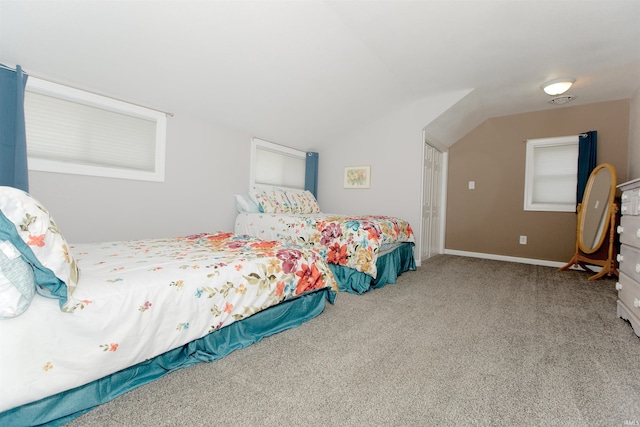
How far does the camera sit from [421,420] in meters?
1.13

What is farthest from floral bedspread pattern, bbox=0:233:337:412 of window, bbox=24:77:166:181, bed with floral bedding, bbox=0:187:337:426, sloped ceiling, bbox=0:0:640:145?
sloped ceiling, bbox=0:0:640:145

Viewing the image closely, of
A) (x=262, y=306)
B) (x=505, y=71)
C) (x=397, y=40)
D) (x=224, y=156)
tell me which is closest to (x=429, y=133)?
(x=505, y=71)

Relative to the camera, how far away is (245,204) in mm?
3773

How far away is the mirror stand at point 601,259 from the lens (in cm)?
343

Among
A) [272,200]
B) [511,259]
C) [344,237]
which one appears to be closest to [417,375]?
[344,237]

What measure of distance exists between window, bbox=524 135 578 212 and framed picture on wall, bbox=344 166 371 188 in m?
2.41

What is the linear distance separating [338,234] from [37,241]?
2325mm

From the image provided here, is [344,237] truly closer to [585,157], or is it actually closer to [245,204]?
[245,204]

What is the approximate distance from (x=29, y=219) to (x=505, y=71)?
13.4ft

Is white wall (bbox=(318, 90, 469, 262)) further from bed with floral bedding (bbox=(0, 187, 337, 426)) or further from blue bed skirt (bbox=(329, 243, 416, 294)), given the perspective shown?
bed with floral bedding (bbox=(0, 187, 337, 426))

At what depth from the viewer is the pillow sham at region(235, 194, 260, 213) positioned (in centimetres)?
377

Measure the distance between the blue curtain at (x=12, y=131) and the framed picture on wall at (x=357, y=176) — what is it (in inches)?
146

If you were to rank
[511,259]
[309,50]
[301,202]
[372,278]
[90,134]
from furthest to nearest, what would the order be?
[511,259] < [301,202] < [372,278] < [309,50] < [90,134]

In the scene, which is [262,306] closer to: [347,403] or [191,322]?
[191,322]
